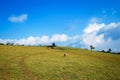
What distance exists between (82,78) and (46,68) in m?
9.36

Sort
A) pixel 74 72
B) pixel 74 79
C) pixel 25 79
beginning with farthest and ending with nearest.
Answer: pixel 74 72, pixel 74 79, pixel 25 79

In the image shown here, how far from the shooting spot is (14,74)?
3638cm

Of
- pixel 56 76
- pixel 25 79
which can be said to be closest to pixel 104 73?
pixel 56 76

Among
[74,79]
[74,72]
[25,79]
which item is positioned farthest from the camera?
[74,72]

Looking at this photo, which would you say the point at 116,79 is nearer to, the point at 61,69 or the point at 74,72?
the point at 74,72

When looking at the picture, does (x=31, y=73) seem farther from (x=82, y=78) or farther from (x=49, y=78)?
(x=82, y=78)

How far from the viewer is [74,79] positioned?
3631 centimetres

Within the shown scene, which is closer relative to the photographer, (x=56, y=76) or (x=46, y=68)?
(x=56, y=76)

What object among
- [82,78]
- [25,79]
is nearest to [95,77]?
[82,78]

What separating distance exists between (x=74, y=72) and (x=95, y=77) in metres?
4.84

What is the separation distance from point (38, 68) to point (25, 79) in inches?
349

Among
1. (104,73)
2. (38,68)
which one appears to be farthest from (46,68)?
(104,73)

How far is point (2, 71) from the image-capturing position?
123ft

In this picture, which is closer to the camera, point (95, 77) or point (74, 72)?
point (95, 77)
